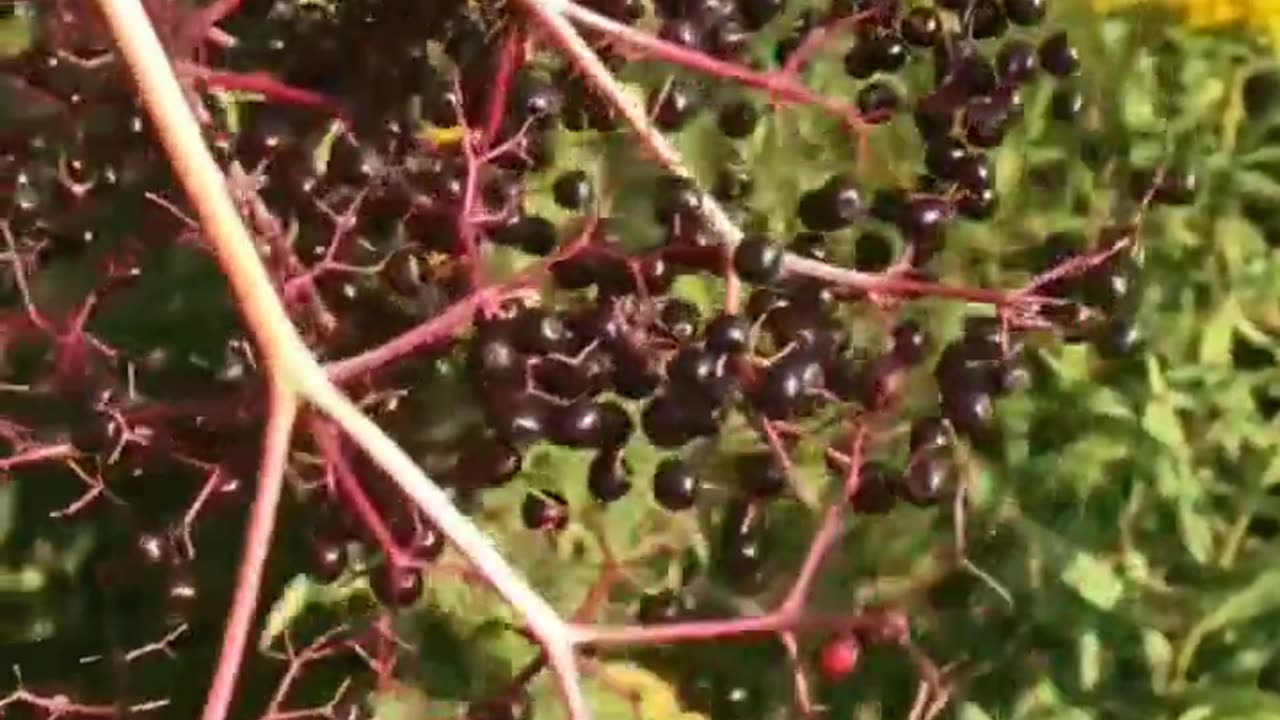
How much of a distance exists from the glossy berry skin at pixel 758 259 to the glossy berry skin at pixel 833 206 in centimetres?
6

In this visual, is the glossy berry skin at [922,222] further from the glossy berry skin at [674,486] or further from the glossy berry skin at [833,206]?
the glossy berry skin at [674,486]

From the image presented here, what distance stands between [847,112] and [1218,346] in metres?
0.52

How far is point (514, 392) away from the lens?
0.95 meters

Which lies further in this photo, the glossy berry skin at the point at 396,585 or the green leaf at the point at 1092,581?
the green leaf at the point at 1092,581

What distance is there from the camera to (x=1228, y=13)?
1.47 meters

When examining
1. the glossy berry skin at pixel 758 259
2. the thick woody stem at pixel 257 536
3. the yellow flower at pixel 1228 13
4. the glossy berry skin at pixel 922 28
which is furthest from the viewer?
the yellow flower at pixel 1228 13

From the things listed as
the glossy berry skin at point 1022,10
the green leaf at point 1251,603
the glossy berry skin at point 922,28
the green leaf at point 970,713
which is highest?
the glossy berry skin at point 1022,10

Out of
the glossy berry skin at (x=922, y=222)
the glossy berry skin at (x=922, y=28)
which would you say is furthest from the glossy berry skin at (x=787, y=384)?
the glossy berry skin at (x=922, y=28)

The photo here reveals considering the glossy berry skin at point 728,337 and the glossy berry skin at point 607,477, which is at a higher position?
the glossy berry skin at point 728,337

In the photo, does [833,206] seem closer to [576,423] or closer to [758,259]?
[758,259]

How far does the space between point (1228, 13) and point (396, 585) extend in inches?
33.7

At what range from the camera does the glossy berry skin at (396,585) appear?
3.14 ft

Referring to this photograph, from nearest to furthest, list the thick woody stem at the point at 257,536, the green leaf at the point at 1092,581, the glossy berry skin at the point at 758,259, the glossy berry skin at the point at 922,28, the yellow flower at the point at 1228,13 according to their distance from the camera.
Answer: the thick woody stem at the point at 257,536 < the glossy berry skin at the point at 758,259 < the glossy berry skin at the point at 922,28 < the green leaf at the point at 1092,581 < the yellow flower at the point at 1228,13

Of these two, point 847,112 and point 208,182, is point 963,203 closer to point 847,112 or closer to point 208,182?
point 847,112
